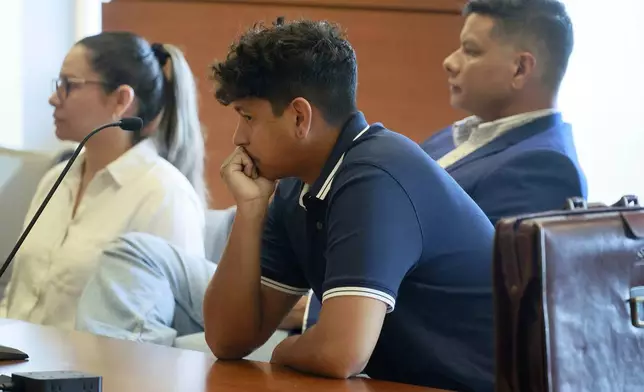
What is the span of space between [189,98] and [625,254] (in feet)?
5.95

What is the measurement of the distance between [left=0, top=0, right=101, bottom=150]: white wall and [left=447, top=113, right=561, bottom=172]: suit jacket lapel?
1915 millimetres

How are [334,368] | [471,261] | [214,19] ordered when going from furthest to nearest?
[214,19] < [471,261] < [334,368]

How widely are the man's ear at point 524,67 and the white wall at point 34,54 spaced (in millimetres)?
1871

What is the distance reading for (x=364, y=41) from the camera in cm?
325

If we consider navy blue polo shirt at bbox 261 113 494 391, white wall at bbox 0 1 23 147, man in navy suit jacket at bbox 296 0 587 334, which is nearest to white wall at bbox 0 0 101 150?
white wall at bbox 0 1 23 147

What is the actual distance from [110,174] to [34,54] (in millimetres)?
1159

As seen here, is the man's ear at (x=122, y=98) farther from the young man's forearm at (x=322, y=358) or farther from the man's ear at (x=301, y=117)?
the young man's forearm at (x=322, y=358)

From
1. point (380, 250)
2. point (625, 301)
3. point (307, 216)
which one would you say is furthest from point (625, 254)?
point (307, 216)

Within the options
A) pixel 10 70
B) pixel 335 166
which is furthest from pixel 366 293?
pixel 10 70

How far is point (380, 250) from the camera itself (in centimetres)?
119

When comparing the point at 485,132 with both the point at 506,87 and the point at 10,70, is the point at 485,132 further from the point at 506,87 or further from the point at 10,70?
the point at 10,70

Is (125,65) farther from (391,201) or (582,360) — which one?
(582,360)

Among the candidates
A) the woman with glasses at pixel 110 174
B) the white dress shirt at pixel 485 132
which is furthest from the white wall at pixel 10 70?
the white dress shirt at pixel 485 132

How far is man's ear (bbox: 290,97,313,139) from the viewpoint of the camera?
1.38m
